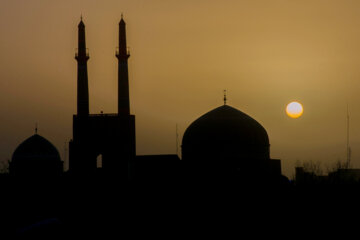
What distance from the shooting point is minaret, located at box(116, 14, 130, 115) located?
4881cm

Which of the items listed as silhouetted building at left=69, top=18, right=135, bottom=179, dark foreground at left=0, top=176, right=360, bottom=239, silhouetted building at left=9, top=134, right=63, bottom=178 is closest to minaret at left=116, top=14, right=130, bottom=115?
silhouetted building at left=69, top=18, right=135, bottom=179

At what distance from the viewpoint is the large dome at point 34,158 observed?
200 ft

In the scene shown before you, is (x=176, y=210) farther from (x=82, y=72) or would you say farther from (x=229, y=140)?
(x=82, y=72)

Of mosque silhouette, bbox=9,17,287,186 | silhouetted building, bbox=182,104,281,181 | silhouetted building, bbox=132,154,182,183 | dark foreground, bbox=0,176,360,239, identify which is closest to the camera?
dark foreground, bbox=0,176,360,239

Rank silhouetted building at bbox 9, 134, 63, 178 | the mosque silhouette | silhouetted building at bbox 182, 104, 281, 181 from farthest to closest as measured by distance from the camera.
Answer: silhouetted building at bbox 9, 134, 63, 178, silhouetted building at bbox 182, 104, 281, 181, the mosque silhouette

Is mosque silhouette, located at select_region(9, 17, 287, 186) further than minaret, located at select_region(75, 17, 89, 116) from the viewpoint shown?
No

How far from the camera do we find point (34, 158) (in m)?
61.0

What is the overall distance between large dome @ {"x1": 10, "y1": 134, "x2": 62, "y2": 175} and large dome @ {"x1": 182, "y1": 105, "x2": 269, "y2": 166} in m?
17.1

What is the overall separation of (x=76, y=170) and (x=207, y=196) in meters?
14.9

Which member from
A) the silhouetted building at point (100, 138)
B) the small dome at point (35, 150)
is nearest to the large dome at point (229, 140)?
the silhouetted building at point (100, 138)

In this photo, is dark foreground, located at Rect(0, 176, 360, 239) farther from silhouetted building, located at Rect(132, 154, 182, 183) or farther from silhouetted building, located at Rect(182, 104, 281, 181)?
silhouetted building, located at Rect(182, 104, 281, 181)

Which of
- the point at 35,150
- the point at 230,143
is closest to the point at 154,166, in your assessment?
the point at 230,143

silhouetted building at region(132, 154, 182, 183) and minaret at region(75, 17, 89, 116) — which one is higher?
minaret at region(75, 17, 89, 116)

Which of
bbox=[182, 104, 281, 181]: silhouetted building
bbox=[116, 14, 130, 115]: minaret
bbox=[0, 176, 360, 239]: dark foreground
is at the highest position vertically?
bbox=[116, 14, 130, 115]: minaret
